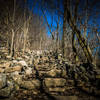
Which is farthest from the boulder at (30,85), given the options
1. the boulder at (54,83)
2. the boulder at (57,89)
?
the boulder at (57,89)

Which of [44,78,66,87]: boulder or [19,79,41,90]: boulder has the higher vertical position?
[44,78,66,87]: boulder

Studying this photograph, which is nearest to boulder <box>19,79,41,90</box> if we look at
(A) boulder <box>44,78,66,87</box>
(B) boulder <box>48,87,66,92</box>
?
(A) boulder <box>44,78,66,87</box>

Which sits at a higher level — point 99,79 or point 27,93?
point 99,79

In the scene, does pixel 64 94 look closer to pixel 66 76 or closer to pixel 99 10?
pixel 66 76

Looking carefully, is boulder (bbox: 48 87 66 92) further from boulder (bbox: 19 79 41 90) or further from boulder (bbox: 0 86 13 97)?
boulder (bbox: 0 86 13 97)

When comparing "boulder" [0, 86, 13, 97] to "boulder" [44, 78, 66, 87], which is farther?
"boulder" [44, 78, 66, 87]

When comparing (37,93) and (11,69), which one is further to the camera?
(11,69)

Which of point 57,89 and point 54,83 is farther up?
point 54,83

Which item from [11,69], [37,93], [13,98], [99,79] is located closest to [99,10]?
[99,79]

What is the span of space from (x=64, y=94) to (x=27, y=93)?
1063mm

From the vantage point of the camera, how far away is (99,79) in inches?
91.1

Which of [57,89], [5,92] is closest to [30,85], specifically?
[5,92]

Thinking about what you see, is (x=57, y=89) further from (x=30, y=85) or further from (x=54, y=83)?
(x=30, y=85)

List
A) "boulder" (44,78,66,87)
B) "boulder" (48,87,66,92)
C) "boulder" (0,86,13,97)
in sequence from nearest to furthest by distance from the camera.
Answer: "boulder" (0,86,13,97)
"boulder" (48,87,66,92)
"boulder" (44,78,66,87)
